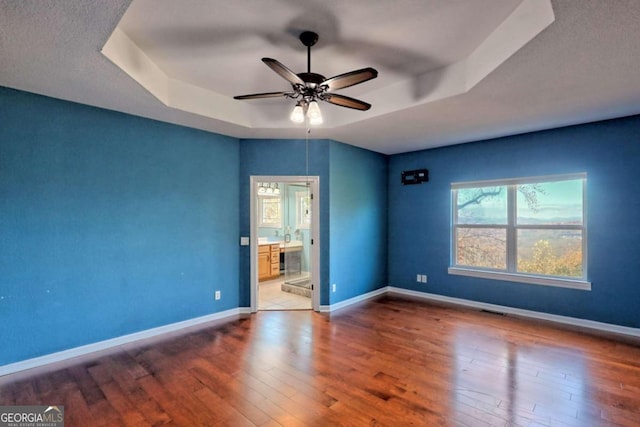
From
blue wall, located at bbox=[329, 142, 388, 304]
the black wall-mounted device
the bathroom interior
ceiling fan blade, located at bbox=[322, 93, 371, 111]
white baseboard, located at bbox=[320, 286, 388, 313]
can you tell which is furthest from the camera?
the bathroom interior

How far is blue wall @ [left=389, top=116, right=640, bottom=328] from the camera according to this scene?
3643 mm

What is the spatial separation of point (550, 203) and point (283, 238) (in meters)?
5.13

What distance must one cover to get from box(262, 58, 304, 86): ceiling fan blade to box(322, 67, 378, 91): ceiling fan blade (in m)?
0.21

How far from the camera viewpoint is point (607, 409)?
225 centimetres

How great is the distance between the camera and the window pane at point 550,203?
404cm

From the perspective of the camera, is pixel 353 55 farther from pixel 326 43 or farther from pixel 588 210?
pixel 588 210

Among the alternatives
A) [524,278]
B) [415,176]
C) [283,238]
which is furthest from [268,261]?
[524,278]

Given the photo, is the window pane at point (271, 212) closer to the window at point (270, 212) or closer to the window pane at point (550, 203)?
the window at point (270, 212)

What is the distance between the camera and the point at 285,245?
6.81 m

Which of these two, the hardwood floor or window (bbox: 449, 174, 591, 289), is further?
window (bbox: 449, 174, 591, 289)

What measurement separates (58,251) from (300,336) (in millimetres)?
2638

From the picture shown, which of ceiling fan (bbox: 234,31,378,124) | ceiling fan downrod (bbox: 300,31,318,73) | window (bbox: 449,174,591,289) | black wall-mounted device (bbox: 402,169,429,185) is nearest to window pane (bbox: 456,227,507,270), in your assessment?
window (bbox: 449,174,591,289)

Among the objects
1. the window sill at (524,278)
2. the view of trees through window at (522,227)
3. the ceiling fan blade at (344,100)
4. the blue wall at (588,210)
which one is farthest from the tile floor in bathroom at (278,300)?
the ceiling fan blade at (344,100)

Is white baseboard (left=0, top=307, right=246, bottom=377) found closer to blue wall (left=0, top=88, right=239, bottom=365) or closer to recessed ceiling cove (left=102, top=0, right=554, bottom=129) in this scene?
blue wall (left=0, top=88, right=239, bottom=365)
